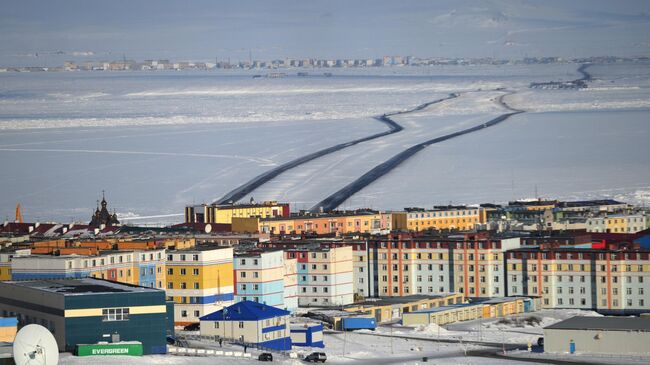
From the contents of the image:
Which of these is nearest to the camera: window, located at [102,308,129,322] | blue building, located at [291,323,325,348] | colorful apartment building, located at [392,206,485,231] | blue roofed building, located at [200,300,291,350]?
window, located at [102,308,129,322]

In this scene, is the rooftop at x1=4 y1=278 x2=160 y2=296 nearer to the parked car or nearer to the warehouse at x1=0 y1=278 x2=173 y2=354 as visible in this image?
the warehouse at x1=0 y1=278 x2=173 y2=354

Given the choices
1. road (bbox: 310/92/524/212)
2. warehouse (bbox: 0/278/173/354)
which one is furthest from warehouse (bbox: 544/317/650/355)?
road (bbox: 310/92/524/212)

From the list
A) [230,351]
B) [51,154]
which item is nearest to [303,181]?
[51,154]

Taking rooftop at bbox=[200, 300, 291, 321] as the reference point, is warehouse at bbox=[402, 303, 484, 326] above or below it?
below

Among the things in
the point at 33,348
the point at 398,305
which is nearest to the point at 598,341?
the point at 398,305

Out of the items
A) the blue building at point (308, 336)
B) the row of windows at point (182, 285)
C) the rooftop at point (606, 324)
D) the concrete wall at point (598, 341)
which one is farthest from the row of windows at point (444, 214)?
the concrete wall at point (598, 341)

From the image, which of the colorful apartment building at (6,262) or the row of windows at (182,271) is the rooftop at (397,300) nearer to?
the row of windows at (182,271)

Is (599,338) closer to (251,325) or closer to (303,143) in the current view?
(251,325)

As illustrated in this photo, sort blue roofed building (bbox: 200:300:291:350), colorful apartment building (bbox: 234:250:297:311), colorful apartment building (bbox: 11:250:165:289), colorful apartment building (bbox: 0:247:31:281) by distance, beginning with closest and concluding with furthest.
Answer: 1. blue roofed building (bbox: 200:300:291:350)
2. colorful apartment building (bbox: 11:250:165:289)
3. colorful apartment building (bbox: 0:247:31:281)
4. colorful apartment building (bbox: 234:250:297:311)
